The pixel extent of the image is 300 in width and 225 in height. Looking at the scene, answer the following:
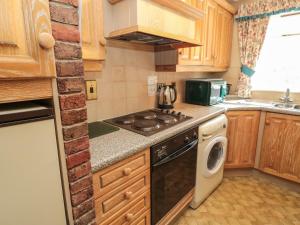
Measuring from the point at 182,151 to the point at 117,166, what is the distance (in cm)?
61

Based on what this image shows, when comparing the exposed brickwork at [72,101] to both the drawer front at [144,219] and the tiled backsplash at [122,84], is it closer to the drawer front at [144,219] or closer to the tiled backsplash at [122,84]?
the tiled backsplash at [122,84]

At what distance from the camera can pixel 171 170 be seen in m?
1.33

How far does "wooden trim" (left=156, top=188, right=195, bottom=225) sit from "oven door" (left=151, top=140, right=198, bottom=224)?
0.04m

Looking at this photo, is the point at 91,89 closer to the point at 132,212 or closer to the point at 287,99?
the point at 132,212

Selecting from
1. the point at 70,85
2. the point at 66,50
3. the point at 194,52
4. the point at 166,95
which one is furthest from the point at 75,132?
the point at 194,52

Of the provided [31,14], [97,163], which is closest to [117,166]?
[97,163]

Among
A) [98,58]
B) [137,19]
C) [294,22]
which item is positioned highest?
[294,22]

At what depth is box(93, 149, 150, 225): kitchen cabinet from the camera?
3.00 ft

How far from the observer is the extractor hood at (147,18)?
117 centimetres

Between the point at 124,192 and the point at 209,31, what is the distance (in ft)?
6.48

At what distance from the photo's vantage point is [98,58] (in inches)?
43.3

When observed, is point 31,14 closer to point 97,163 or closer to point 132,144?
point 97,163

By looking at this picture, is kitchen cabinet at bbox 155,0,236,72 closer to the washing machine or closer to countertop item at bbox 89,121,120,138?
the washing machine

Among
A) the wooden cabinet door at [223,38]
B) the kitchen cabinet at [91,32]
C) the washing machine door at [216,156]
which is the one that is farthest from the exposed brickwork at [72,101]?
the wooden cabinet door at [223,38]
